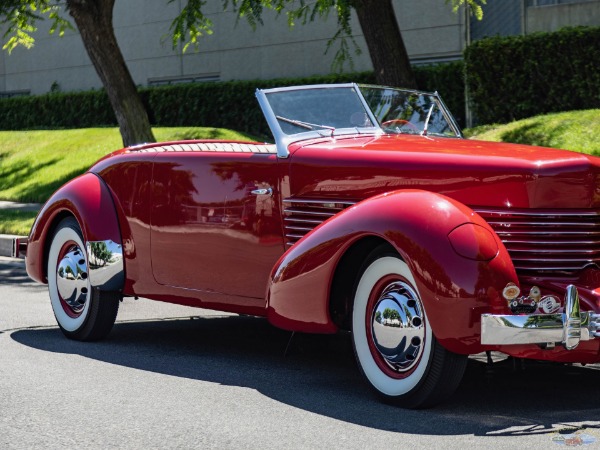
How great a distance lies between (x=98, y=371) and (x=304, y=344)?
1.51 meters

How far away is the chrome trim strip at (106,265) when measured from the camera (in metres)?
7.46

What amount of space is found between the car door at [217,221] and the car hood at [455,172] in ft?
0.94

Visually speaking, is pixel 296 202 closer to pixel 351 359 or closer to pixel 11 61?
pixel 351 359

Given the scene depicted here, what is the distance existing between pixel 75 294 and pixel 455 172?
3.07 m

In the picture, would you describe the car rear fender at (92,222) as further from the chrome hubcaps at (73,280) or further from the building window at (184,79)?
the building window at (184,79)

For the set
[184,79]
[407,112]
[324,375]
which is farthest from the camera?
[184,79]

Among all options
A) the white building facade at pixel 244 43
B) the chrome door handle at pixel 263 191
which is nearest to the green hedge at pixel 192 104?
the white building facade at pixel 244 43

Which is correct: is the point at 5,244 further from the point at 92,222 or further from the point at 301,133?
the point at 301,133

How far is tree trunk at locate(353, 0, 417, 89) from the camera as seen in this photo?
15133 millimetres

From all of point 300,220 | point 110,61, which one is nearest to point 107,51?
point 110,61

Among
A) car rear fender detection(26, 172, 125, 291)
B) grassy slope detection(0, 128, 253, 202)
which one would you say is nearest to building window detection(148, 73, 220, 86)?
grassy slope detection(0, 128, 253, 202)

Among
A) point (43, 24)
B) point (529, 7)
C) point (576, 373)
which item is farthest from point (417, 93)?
point (43, 24)

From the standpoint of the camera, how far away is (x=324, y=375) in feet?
21.2

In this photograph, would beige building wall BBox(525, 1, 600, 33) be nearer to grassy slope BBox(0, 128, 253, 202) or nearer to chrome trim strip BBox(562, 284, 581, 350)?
grassy slope BBox(0, 128, 253, 202)
